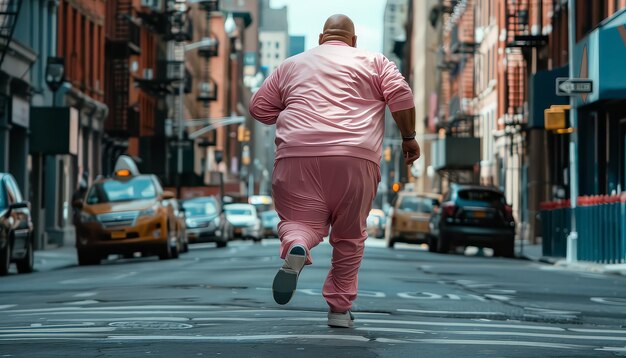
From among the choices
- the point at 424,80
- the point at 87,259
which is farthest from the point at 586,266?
the point at 424,80

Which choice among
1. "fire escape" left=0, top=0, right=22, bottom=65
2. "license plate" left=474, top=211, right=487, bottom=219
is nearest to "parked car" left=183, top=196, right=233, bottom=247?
"fire escape" left=0, top=0, right=22, bottom=65

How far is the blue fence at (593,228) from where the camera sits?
85.5ft

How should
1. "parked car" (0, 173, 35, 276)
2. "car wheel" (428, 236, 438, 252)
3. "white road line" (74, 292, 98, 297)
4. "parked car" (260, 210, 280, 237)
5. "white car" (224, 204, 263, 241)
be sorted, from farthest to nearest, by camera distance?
1. "parked car" (260, 210, 280, 237)
2. "white car" (224, 204, 263, 241)
3. "car wheel" (428, 236, 438, 252)
4. "parked car" (0, 173, 35, 276)
5. "white road line" (74, 292, 98, 297)

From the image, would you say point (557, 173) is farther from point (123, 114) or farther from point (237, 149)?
A: point (237, 149)

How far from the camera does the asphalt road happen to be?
8273 mm

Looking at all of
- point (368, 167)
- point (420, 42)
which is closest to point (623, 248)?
point (368, 167)

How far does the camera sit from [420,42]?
124750mm

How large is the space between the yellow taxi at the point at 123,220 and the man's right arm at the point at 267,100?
1928 centimetres

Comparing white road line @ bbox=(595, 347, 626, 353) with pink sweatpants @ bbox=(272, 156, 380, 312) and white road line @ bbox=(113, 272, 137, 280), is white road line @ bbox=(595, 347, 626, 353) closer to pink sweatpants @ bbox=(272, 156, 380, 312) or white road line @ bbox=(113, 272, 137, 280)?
pink sweatpants @ bbox=(272, 156, 380, 312)

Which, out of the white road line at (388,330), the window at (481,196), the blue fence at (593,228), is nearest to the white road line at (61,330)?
the white road line at (388,330)

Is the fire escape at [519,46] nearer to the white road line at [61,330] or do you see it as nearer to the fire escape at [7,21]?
the fire escape at [7,21]

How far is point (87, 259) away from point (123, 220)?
111 centimetres

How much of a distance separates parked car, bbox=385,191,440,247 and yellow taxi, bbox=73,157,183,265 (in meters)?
13.8

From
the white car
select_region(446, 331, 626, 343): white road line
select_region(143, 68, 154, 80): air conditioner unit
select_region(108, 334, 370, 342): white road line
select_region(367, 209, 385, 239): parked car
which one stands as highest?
select_region(143, 68, 154, 80): air conditioner unit
